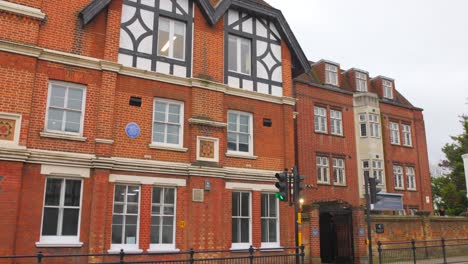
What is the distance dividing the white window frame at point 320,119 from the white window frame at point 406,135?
8160mm

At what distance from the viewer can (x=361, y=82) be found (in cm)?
3250

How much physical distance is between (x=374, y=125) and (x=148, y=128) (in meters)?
20.0

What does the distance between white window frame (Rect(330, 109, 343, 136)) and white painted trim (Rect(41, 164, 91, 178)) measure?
19019mm

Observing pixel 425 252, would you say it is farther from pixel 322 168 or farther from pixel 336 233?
pixel 322 168

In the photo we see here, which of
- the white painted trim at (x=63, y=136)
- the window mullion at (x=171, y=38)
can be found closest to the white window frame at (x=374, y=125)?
the window mullion at (x=171, y=38)

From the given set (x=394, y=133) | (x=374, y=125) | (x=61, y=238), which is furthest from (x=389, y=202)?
(x=61, y=238)

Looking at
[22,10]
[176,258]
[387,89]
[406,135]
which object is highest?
[387,89]

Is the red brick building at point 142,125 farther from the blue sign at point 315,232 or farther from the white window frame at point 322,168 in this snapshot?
the white window frame at point 322,168

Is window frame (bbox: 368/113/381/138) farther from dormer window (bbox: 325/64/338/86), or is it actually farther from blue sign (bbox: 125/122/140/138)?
blue sign (bbox: 125/122/140/138)

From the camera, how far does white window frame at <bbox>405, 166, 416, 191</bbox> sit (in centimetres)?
3184

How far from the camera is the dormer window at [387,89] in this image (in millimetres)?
33469

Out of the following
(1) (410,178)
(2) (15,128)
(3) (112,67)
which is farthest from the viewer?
(1) (410,178)

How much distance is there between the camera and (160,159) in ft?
51.1

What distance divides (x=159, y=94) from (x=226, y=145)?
345cm
